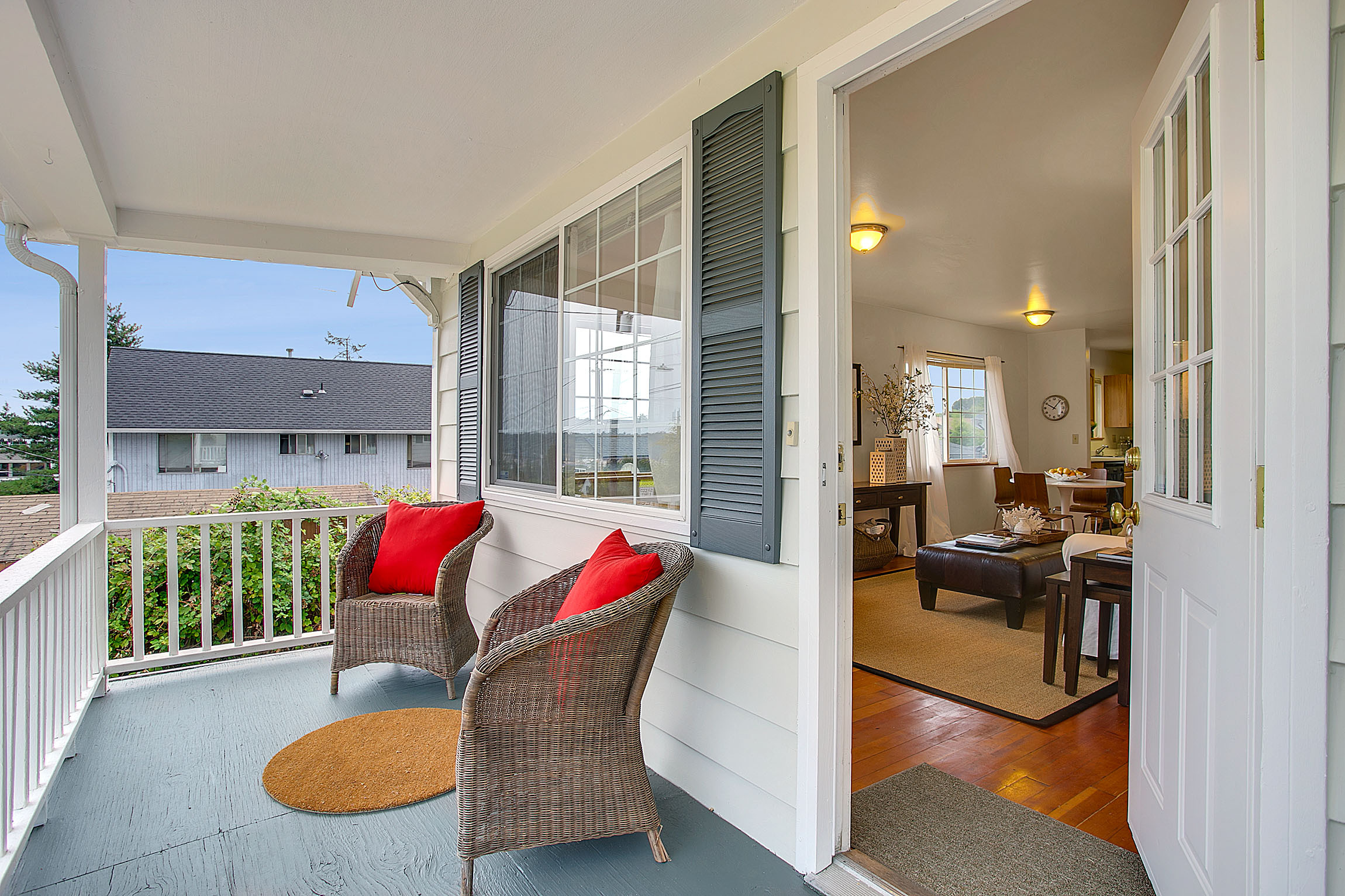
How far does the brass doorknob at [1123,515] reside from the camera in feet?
6.04

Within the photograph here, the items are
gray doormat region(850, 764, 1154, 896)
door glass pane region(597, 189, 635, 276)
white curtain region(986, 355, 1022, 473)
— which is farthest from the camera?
white curtain region(986, 355, 1022, 473)

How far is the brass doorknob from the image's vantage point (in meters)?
1.84

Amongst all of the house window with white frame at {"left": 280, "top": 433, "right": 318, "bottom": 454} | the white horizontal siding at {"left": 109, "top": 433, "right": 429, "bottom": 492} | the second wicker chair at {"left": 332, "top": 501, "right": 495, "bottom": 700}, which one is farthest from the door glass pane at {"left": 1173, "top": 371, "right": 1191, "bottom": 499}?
the house window with white frame at {"left": 280, "top": 433, "right": 318, "bottom": 454}

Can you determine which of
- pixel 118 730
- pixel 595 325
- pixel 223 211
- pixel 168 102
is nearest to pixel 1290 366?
pixel 595 325

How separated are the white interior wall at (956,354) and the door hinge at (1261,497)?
17.6 ft

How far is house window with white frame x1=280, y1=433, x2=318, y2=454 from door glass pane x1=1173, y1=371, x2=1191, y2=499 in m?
12.9

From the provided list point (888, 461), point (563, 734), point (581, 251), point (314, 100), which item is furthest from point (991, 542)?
point (314, 100)

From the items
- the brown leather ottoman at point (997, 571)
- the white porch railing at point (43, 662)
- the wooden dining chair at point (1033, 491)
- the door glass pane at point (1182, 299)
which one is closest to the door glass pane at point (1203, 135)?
the door glass pane at point (1182, 299)

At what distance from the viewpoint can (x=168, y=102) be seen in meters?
2.37

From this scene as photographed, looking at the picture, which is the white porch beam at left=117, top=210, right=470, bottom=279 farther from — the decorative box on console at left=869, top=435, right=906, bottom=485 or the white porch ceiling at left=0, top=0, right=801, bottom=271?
the decorative box on console at left=869, top=435, right=906, bottom=485

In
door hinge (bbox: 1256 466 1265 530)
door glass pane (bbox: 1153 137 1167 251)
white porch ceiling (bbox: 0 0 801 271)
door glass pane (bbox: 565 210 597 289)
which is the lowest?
door hinge (bbox: 1256 466 1265 530)

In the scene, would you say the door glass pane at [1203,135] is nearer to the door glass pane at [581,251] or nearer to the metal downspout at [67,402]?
the door glass pane at [581,251]

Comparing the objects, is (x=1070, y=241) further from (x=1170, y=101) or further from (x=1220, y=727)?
(x=1220, y=727)

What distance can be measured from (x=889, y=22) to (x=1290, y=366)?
1131mm
